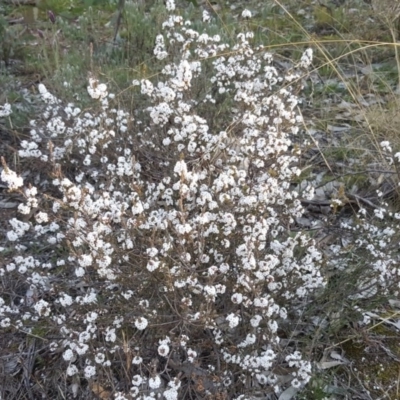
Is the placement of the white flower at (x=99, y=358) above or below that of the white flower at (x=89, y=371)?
above

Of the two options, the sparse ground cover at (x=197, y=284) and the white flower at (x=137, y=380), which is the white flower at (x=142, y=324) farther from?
the white flower at (x=137, y=380)

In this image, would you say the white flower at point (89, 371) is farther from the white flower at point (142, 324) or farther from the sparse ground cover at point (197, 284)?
the white flower at point (142, 324)

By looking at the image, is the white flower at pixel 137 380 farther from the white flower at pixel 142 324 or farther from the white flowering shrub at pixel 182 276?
the white flower at pixel 142 324

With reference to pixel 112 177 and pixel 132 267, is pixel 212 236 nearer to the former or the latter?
pixel 132 267

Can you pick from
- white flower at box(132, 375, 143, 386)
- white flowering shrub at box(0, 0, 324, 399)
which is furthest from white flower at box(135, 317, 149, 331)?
white flower at box(132, 375, 143, 386)

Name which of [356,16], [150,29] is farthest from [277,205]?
Result: [356,16]

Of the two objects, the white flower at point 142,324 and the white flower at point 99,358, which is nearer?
the white flower at point 142,324

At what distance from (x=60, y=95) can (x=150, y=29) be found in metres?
0.87

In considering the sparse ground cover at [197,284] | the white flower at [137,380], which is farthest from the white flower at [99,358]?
the white flower at [137,380]

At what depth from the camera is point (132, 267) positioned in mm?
2146

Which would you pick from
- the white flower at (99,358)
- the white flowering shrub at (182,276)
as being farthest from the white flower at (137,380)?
the white flower at (99,358)

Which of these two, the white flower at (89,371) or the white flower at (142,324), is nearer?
the white flower at (142,324)

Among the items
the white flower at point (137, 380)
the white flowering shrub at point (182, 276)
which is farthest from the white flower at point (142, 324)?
the white flower at point (137, 380)

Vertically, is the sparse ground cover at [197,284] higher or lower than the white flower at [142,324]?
lower
